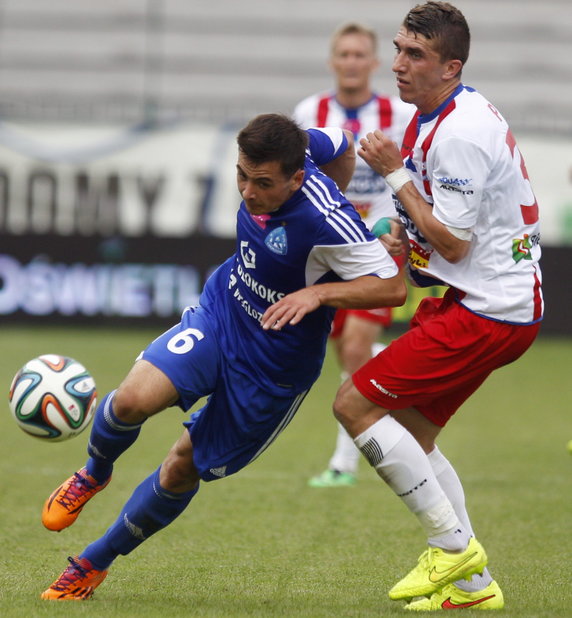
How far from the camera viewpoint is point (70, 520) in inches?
186

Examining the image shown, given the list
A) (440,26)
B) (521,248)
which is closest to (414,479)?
(521,248)

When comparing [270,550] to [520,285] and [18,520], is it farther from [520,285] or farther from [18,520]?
[520,285]

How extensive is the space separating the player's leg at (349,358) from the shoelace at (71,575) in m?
2.98

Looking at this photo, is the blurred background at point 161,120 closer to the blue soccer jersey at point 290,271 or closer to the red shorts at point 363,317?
the red shorts at point 363,317

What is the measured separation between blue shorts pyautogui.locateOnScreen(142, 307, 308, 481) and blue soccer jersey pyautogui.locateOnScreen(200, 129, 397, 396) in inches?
2.0

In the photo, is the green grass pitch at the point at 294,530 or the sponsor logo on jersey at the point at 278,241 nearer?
the sponsor logo on jersey at the point at 278,241

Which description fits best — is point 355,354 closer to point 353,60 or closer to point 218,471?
point 353,60

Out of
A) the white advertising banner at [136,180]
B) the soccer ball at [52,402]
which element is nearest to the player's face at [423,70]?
the soccer ball at [52,402]

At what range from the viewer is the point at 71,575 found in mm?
4699

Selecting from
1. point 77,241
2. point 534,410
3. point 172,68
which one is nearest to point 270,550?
point 534,410

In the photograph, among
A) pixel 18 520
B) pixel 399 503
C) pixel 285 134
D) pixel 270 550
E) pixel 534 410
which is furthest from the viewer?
pixel 534 410

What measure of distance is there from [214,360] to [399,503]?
269 cm

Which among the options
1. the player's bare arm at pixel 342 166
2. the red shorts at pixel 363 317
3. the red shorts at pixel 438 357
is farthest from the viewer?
the red shorts at pixel 363 317

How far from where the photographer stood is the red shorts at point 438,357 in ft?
14.8
